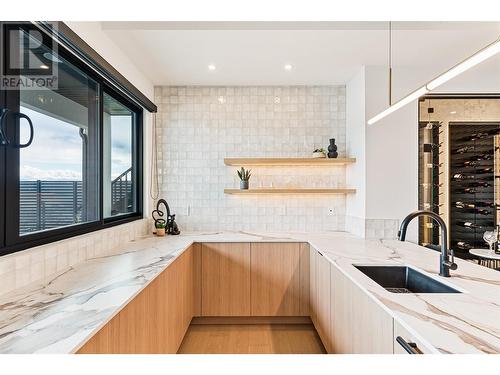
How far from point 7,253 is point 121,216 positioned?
1536 mm

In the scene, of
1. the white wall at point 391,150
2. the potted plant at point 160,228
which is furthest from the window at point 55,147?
the white wall at point 391,150

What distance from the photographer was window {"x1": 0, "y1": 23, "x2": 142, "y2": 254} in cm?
151

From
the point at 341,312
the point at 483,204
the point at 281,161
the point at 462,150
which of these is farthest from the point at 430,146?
the point at 341,312

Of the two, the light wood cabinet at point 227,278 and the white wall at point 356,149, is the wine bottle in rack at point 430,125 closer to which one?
the white wall at point 356,149

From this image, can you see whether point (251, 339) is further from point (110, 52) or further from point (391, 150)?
point (110, 52)

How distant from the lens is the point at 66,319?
1.08 m

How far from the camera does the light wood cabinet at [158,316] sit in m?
1.17

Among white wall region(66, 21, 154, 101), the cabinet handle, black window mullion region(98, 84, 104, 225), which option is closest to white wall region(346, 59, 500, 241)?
the cabinet handle

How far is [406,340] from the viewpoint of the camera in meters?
1.07

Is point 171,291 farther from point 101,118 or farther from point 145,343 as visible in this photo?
point 101,118

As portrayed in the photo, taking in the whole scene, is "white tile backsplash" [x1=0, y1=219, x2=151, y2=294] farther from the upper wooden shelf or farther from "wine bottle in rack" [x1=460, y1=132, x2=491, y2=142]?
"wine bottle in rack" [x1=460, y1=132, x2=491, y2=142]

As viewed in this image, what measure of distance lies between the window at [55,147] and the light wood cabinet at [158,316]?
703mm
